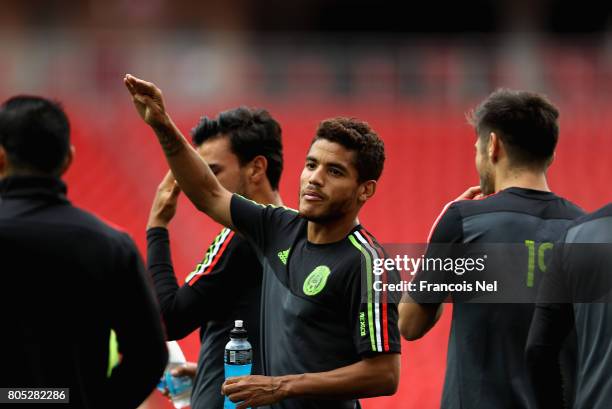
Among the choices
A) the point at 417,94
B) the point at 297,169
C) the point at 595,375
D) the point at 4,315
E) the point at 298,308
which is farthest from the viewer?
the point at 417,94

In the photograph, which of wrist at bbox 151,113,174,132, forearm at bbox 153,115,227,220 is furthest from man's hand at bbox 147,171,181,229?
wrist at bbox 151,113,174,132

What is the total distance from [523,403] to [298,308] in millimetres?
724

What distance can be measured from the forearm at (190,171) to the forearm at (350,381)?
0.67 meters

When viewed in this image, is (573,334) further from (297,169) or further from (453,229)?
(297,169)

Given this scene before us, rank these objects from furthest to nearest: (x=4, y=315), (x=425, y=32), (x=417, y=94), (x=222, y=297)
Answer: (x=425, y=32) < (x=417, y=94) < (x=222, y=297) < (x=4, y=315)

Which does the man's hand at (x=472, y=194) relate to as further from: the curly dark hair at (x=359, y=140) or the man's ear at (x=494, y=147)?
the curly dark hair at (x=359, y=140)

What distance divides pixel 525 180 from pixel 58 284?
1.50 metres

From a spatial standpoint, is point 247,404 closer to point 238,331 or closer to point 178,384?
point 238,331

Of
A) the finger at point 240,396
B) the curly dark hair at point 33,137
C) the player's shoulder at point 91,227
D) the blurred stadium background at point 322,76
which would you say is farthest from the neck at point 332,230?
the blurred stadium background at point 322,76

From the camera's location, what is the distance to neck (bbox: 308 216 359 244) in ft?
10.4

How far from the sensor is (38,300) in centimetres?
258

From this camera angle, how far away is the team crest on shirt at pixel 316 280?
3.03 m

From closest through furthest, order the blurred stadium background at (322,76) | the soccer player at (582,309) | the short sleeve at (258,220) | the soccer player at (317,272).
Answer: the soccer player at (582,309)
the soccer player at (317,272)
the short sleeve at (258,220)
the blurred stadium background at (322,76)

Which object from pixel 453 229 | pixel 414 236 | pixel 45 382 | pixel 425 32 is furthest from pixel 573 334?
pixel 425 32
